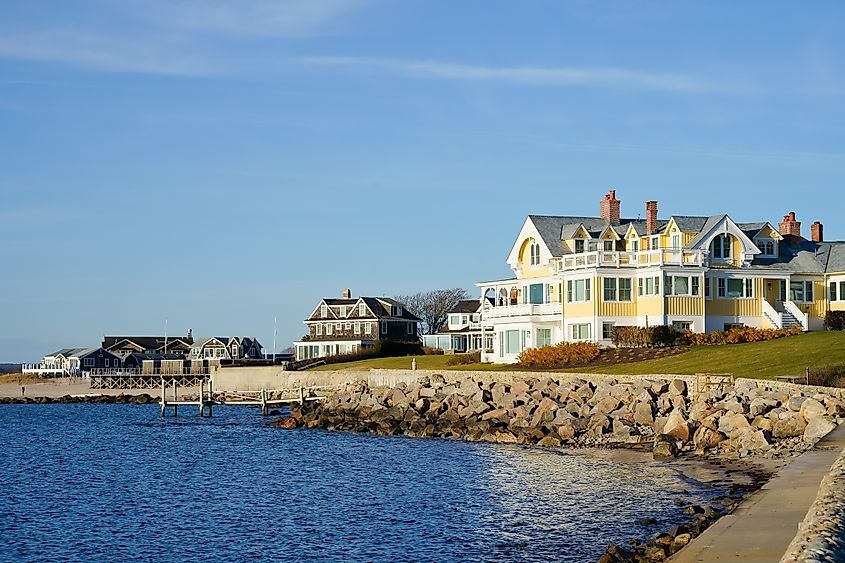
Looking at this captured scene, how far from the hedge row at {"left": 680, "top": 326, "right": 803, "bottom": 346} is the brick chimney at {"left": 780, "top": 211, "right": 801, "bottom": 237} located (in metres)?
13.6

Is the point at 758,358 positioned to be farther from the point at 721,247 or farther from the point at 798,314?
the point at 721,247

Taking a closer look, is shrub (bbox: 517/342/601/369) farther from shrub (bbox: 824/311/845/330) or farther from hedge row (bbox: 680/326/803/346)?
shrub (bbox: 824/311/845/330)

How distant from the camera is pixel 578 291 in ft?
202

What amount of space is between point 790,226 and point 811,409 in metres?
38.6

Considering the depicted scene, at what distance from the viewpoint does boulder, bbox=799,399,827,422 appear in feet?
113

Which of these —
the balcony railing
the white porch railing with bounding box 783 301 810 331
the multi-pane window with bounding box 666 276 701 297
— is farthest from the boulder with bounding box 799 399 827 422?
the white porch railing with bounding box 783 301 810 331

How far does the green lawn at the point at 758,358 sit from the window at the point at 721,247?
7.52 m

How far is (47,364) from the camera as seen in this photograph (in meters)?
144

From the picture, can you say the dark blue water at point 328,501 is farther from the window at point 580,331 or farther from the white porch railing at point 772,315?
the white porch railing at point 772,315

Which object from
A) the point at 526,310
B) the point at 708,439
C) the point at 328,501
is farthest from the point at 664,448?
the point at 526,310

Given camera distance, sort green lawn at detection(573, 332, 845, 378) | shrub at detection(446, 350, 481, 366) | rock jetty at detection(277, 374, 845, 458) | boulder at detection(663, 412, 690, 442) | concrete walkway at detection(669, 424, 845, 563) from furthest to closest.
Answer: shrub at detection(446, 350, 481, 366) → green lawn at detection(573, 332, 845, 378) → boulder at detection(663, 412, 690, 442) → rock jetty at detection(277, 374, 845, 458) → concrete walkway at detection(669, 424, 845, 563)

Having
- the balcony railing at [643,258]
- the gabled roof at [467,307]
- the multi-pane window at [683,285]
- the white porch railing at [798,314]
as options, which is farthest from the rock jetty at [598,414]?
the gabled roof at [467,307]

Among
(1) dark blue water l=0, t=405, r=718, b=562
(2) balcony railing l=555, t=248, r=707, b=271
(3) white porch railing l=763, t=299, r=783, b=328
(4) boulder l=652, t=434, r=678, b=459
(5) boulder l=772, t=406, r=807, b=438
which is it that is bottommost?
(1) dark blue water l=0, t=405, r=718, b=562

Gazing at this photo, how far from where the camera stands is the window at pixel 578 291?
6084cm
